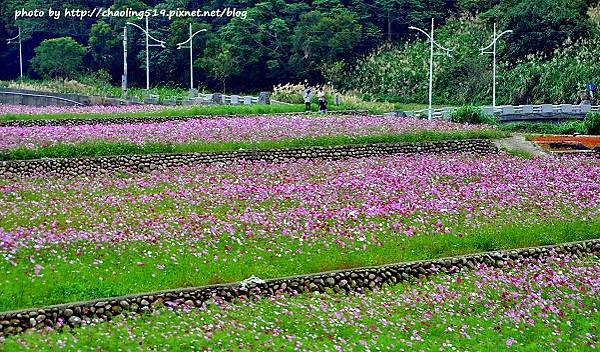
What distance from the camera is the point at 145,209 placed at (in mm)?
26516

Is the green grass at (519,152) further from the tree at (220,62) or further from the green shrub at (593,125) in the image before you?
the tree at (220,62)

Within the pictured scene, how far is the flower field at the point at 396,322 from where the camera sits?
58.5ft

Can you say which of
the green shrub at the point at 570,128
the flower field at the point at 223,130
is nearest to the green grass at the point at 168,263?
the flower field at the point at 223,130

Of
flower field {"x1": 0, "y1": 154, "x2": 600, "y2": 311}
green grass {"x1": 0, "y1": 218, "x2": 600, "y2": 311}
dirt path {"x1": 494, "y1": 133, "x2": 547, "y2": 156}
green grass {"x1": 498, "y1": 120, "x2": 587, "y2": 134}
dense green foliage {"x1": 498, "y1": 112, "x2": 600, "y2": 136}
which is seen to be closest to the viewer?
green grass {"x1": 0, "y1": 218, "x2": 600, "y2": 311}

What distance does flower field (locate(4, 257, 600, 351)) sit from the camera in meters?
17.8

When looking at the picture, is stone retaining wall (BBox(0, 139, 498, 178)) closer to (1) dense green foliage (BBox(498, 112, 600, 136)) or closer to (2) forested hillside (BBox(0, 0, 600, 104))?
(1) dense green foliage (BBox(498, 112, 600, 136))

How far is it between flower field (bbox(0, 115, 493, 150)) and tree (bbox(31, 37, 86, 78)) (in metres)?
46.1

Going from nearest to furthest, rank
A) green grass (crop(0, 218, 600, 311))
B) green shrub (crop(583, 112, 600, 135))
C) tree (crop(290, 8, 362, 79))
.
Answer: green grass (crop(0, 218, 600, 311))
green shrub (crop(583, 112, 600, 135))
tree (crop(290, 8, 362, 79))

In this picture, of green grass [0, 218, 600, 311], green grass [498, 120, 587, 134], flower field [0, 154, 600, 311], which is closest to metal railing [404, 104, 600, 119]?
green grass [498, 120, 587, 134]

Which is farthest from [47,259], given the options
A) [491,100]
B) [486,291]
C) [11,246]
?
[491,100]

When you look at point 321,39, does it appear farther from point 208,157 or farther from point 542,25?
point 208,157

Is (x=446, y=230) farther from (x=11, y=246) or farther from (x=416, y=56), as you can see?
(x=416, y=56)

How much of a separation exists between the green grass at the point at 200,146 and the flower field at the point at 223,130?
438 millimetres

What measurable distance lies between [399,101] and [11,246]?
191 feet
